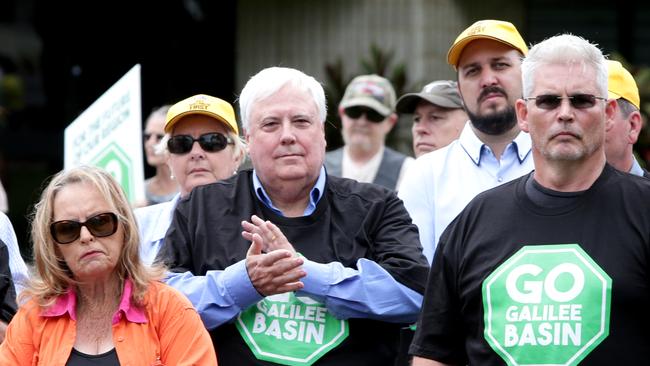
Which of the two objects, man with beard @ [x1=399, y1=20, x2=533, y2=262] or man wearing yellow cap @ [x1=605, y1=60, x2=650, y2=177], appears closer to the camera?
man wearing yellow cap @ [x1=605, y1=60, x2=650, y2=177]

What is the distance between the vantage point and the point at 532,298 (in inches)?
157

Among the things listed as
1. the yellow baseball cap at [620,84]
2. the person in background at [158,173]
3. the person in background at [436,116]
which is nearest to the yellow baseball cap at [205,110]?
the person in background at [436,116]

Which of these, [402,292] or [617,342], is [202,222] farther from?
[617,342]

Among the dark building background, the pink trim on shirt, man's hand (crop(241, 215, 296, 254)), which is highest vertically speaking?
the dark building background

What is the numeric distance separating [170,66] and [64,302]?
1004 cm

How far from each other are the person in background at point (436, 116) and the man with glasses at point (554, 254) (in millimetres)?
2826

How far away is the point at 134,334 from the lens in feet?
14.7

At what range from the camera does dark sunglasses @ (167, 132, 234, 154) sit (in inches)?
243

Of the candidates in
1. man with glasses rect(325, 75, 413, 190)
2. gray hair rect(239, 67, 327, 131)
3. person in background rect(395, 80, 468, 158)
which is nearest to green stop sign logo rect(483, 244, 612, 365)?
gray hair rect(239, 67, 327, 131)

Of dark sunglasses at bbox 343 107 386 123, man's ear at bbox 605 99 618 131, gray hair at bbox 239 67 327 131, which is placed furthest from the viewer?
dark sunglasses at bbox 343 107 386 123

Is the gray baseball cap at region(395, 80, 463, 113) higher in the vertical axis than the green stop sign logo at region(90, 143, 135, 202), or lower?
higher

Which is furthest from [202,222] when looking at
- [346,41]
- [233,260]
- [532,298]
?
[346,41]

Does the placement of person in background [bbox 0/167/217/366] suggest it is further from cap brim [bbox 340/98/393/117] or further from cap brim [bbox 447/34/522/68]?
cap brim [bbox 340/98/393/117]

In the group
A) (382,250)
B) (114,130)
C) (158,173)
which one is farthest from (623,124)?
(158,173)
